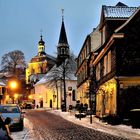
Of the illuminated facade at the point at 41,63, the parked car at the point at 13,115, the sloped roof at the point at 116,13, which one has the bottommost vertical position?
the parked car at the point at 13,115

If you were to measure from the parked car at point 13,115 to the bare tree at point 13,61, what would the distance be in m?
83.1

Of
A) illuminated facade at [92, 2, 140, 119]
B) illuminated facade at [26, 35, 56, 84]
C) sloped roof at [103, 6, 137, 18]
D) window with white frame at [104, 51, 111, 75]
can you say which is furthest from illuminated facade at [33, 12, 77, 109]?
illuminated facade at [92, 2, 140, 119]

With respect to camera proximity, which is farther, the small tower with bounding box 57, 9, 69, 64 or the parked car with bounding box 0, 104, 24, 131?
the small tower with bounding box 57, 9, 69, 64

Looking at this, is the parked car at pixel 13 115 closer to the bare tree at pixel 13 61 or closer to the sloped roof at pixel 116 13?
the sloped roof at pixel 116 13

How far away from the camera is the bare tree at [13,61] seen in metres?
112

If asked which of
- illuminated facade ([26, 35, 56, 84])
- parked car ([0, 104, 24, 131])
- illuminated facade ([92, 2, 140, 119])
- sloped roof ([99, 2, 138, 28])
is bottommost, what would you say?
parked car ([0, 104, 24, 131])

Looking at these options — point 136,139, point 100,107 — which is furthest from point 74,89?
point 136,139

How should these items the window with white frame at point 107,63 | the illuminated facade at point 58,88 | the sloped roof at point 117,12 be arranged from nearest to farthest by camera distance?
the window with white frame at point 107,63, the sloped roof at point 117,12, the illuminated facade at point 58,88

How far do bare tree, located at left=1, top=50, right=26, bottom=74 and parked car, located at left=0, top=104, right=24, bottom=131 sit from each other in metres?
83.1

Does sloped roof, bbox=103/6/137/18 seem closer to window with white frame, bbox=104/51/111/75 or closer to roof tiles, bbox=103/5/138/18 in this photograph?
roof tiles, bbox=103/5/138/18

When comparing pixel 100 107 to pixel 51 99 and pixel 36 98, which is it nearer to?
pixel 51 99

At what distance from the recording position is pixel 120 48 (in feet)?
121

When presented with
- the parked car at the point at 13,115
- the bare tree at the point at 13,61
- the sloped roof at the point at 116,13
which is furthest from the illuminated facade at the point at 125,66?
the bare tree at the point at 13,61

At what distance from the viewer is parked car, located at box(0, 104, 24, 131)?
89.1 feet
